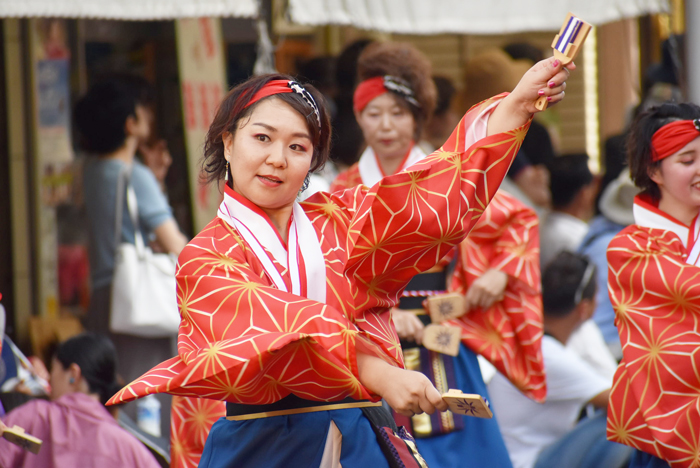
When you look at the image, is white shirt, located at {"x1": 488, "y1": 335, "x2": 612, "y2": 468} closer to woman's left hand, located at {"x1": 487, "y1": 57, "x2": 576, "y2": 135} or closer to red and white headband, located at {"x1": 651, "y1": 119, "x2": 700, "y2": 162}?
red and white headband, located at {"x1": 651, "y1": 119, "x2": 700, "y2": 162}

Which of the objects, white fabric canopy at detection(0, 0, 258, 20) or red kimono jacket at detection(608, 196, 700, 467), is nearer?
red kimono jacket at detection(608, 196, 700, 467)

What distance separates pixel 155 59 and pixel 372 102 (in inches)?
122

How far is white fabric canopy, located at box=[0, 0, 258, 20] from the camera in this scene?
408 centimetres

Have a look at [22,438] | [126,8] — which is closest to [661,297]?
[22,438]

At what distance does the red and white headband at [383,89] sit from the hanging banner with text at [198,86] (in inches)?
79.2

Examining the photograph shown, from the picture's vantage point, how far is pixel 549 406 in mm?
4207

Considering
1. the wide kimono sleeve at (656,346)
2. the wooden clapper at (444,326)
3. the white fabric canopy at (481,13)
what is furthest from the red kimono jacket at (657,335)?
the white fabric canopy at (481,13)

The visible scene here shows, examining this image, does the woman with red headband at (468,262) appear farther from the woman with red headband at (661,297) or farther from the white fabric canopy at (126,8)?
the white fabric canopy at (126,8)

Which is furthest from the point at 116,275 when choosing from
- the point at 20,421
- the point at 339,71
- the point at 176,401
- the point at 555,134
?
the point at 555,134

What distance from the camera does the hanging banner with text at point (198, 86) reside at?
Result: 569cm

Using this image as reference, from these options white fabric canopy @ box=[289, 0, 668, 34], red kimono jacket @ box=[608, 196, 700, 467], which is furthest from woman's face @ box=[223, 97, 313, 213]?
white fabric canopy @ box=[289, 0, 668, 34]

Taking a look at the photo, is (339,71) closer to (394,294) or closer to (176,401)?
(176,401)

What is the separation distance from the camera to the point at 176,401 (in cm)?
318

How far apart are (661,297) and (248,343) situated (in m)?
1.56
